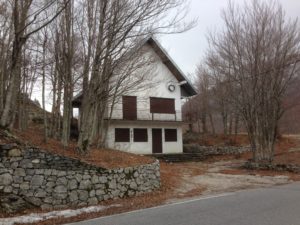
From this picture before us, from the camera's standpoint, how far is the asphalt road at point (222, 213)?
27.9ft

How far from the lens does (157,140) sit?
34906mm

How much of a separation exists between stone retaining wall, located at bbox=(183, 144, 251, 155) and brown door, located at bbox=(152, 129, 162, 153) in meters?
3.34

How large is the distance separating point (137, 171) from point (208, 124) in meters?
38.6

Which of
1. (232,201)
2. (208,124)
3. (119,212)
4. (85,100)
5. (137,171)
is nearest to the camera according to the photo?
(119,212)

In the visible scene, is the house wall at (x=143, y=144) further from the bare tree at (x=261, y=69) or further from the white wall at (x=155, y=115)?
the bare tree at (x=261, y=69)

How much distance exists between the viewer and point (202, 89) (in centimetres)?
4619

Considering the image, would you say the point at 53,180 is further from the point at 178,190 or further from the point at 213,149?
the point at 213,149

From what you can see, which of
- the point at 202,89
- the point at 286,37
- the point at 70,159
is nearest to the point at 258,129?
the point at 286,37

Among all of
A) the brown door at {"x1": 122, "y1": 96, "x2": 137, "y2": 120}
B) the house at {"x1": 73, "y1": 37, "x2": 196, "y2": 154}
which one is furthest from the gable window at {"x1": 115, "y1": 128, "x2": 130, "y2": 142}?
the brown door at {"x1": 122, "y1": 96, "x2": 137, "y2": 120}

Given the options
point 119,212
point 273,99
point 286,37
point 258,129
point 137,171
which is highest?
point 286,37

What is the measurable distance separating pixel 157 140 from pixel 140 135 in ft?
6.34

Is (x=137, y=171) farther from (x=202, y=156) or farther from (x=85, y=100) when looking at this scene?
(x=202, y=156)

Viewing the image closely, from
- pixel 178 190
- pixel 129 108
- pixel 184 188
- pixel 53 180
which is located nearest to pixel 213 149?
pixel 129 108

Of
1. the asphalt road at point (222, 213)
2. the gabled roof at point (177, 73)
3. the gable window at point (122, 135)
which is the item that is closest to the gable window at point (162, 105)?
the gabled roof at point (177, 73)
